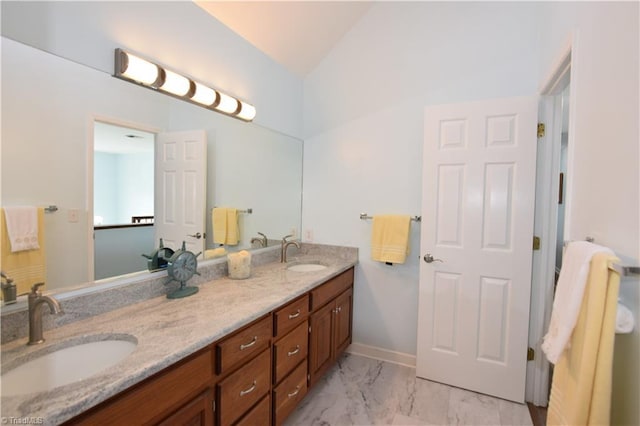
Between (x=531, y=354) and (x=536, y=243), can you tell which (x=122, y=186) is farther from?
(x=531, y=354)

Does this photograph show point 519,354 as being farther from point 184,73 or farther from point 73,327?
point 184,73

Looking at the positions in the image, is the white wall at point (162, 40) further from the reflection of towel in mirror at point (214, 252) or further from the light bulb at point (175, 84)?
the reflection of towel in mirror at point (214, 252)

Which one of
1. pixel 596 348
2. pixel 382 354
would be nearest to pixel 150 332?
pixel 596 348

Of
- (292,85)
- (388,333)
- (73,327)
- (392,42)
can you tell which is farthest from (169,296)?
(392,42)

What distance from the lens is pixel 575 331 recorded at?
3.05ft

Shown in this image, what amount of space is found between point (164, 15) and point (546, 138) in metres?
2.39

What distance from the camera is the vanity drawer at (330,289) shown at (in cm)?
201

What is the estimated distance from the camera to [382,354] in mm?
2635

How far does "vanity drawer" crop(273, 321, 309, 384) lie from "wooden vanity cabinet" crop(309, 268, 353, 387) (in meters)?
0.08

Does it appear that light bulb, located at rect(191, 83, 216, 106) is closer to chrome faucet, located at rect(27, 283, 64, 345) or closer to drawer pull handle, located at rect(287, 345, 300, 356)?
chrome faucet, located at rect(27, 283, 64, 345)

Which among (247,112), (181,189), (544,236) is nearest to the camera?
(181,189)

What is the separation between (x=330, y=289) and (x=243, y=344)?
37.9 inches

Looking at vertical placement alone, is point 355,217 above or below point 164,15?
below

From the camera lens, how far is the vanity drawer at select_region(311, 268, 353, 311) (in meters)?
2.01
